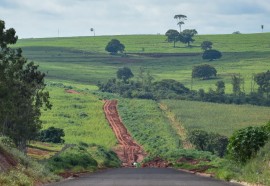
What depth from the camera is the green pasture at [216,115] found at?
117125 mm

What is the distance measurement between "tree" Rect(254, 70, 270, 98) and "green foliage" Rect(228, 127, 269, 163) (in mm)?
127711

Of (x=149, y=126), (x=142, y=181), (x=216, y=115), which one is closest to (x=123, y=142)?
(x=149, y=126)

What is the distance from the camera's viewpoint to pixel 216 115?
431 ft

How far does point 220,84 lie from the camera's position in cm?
17488

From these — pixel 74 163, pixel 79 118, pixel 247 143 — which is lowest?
pixel 79 118

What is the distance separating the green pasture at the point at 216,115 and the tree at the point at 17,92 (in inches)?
1873

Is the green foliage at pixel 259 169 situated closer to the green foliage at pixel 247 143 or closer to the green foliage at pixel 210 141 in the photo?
the green foliage at pixel 247 143

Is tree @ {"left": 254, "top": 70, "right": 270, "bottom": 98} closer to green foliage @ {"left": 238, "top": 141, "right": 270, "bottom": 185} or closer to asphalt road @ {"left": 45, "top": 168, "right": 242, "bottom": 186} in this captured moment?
green foliage @ {"left": 238, "top": 141, "right": 270, "bottom": 185}

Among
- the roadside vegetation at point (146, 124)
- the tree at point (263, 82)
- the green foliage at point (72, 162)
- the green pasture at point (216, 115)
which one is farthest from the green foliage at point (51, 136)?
the tree at point (263, 82)

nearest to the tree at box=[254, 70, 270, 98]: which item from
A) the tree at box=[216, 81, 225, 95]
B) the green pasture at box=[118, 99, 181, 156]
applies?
the tree at box=[216, 81, 225, 95]

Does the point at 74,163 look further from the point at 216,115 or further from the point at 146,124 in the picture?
the point at 216,115

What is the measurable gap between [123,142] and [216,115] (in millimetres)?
28177

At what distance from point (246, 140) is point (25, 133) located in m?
27.7

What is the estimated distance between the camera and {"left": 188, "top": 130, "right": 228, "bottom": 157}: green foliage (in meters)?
94.1
